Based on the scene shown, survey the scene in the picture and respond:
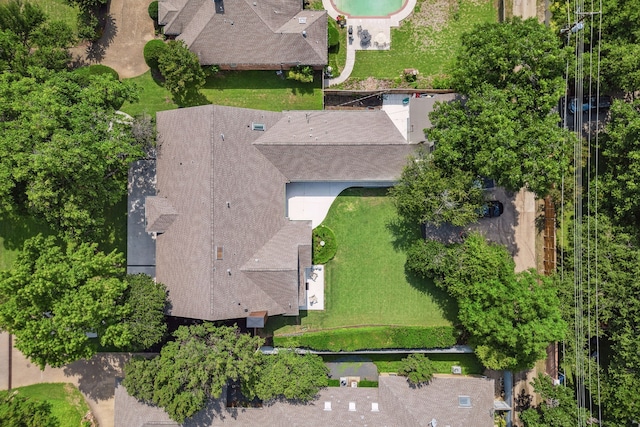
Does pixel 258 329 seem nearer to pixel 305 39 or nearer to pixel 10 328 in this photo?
pixel 10 328

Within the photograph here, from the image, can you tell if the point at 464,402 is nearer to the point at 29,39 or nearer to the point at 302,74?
the point at 302,74

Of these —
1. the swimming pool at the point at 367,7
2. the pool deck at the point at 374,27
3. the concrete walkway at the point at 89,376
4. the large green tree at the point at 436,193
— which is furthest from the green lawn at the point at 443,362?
the swimming pool at the point at 367,7

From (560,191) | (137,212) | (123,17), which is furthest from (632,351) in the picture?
(123,17)

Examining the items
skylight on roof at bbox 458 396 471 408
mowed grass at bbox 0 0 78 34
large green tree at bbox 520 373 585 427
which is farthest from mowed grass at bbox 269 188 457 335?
mowed grass at bbox 0 0 78 34

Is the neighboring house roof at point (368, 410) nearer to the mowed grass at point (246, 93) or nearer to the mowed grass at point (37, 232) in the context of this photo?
the mowed grass at point (37, 232)

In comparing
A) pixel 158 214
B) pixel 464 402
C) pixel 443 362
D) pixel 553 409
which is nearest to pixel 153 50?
pixel 158 214
